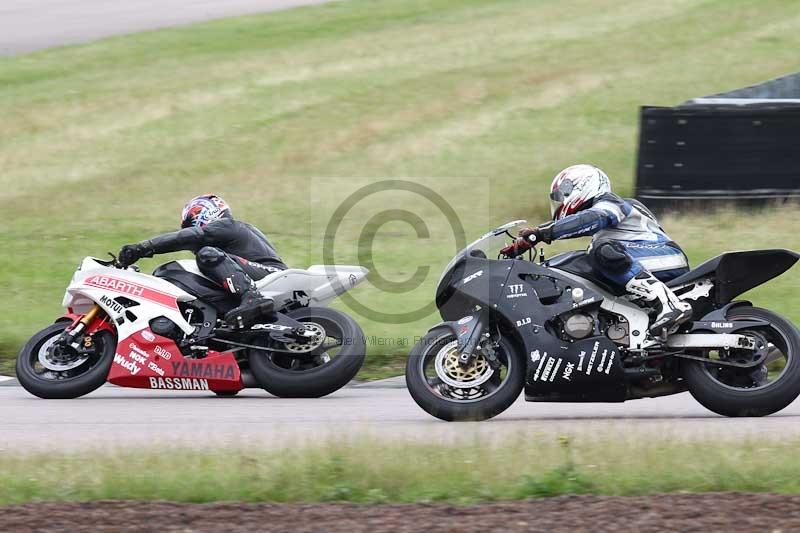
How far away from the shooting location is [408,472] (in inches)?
246

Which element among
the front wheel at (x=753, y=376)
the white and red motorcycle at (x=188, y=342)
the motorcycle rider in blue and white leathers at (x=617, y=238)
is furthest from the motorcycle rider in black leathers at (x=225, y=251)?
the front wheel at (x=753, y=376)

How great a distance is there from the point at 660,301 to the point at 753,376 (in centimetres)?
75

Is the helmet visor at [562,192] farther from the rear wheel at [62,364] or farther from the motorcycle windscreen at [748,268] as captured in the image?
the rear wheel at [62,364]

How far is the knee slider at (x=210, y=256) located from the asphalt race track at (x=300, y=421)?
→ 3.43 ft

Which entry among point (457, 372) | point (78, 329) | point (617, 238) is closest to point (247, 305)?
point (78, 329)

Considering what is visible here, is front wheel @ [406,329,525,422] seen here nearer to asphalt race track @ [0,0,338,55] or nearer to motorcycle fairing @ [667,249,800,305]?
motorcycle fairing @ [667,249,800,305]

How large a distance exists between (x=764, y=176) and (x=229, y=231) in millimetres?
7311

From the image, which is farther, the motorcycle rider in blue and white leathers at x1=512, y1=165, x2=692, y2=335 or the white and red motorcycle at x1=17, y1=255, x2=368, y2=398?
the white and red motorcycle at x1=17, y1=255, x2=368, y2=398

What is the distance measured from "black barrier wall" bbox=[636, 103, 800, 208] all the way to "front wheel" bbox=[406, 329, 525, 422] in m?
7.06

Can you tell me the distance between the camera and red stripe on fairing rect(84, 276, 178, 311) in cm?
962

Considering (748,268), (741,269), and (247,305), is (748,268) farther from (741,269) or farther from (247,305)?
(247,305)

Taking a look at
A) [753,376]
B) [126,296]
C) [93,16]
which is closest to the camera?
[753,376]

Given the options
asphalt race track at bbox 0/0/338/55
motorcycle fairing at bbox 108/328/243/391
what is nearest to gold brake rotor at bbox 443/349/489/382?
motorcycle fairing at bbox 108/328/243/391

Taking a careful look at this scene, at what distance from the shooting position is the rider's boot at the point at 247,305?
9406 millimetres
